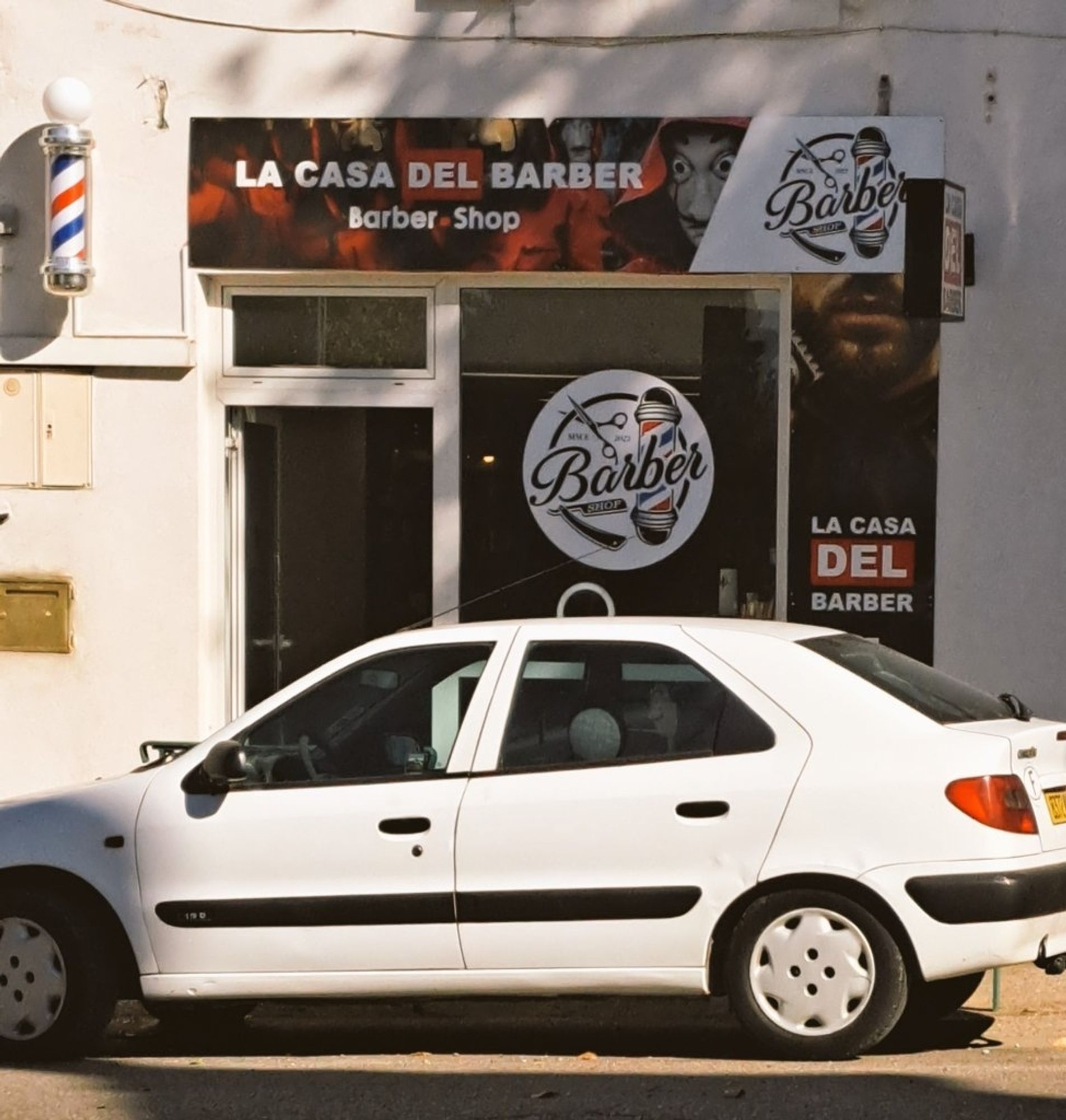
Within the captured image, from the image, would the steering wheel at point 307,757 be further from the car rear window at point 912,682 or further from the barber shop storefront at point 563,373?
the barber shop storefront at point 563,373

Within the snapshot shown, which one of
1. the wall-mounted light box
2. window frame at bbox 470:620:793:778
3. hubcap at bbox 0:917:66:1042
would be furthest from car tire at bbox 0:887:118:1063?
the wall-mounted light box

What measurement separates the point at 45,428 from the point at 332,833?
16.0 feet

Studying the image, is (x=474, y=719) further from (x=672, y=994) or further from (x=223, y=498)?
(x=223, y=498)

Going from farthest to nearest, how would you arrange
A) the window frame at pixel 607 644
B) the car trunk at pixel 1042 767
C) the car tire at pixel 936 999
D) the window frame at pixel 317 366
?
1. the window frame at pixel 317 366
2. the car tire at pixel 936 999
3. the window frame at pixel 607 644
4. the car trunk at pixel 1042 767

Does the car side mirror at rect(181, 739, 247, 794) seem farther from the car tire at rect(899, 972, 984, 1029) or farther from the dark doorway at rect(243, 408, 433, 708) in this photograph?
the dark doorway at rect(243, 408, 433, 708)

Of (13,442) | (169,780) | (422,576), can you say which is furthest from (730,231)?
(169,780)

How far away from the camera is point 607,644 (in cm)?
747

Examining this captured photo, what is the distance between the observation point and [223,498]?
464 inches

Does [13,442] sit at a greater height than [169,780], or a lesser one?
greater

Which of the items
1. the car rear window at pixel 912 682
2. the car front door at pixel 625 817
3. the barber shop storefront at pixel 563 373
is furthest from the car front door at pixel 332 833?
the barber shop storefront at pixel 563 373

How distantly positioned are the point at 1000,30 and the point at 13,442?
565 cm

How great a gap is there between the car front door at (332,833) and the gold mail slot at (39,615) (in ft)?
13.6

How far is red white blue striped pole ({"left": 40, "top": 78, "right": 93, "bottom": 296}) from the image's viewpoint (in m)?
11.2

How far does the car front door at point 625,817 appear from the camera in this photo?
23.2ft
